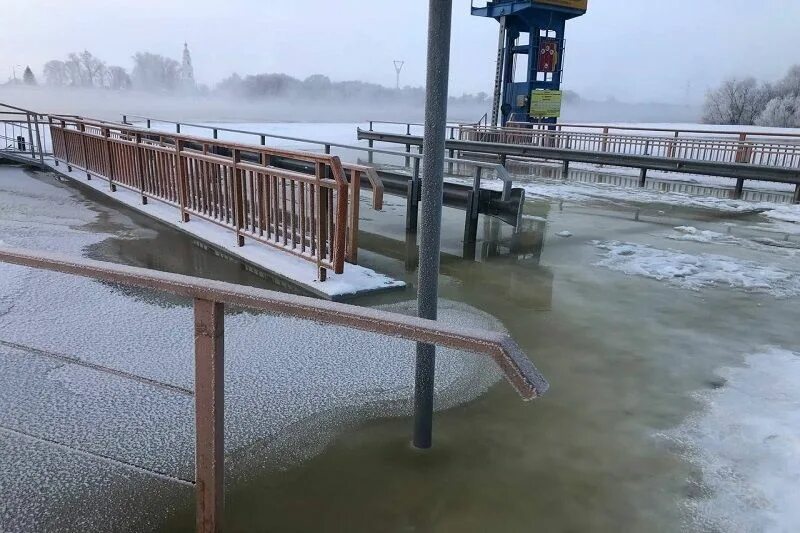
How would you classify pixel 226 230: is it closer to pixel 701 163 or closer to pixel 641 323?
pixel 641 323

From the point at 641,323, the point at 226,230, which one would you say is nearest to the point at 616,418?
the point at 641,323

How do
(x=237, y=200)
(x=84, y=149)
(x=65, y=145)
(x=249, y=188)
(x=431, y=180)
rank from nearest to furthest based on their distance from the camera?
(x=431, y=180), (x=249, y=188), (x=237, y=200), (x=84, y=149), (x=65, y=145)

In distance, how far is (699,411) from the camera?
3814 mm

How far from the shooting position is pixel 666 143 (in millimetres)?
18656

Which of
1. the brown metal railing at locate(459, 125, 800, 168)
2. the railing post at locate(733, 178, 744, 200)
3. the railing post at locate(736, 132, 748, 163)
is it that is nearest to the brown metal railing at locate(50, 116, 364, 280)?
the railing post at locate(733, 178, 744, 200)

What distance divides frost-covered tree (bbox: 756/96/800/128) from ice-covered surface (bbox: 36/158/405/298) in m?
68.3

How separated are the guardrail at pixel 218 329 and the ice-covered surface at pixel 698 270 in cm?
563

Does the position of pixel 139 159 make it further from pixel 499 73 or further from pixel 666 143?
pixel 499 73

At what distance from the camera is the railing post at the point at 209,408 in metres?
1.95

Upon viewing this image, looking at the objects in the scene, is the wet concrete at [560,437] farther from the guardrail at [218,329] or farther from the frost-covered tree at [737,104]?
the frost-covered tree at [737,104]

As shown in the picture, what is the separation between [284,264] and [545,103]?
20233 millimetres

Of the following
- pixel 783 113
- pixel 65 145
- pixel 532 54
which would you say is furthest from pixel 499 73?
pixel 783 113

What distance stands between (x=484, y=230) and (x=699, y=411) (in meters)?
5.74

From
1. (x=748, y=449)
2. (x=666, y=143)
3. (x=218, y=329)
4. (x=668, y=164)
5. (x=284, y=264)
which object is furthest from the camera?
(x=666, y=143)
